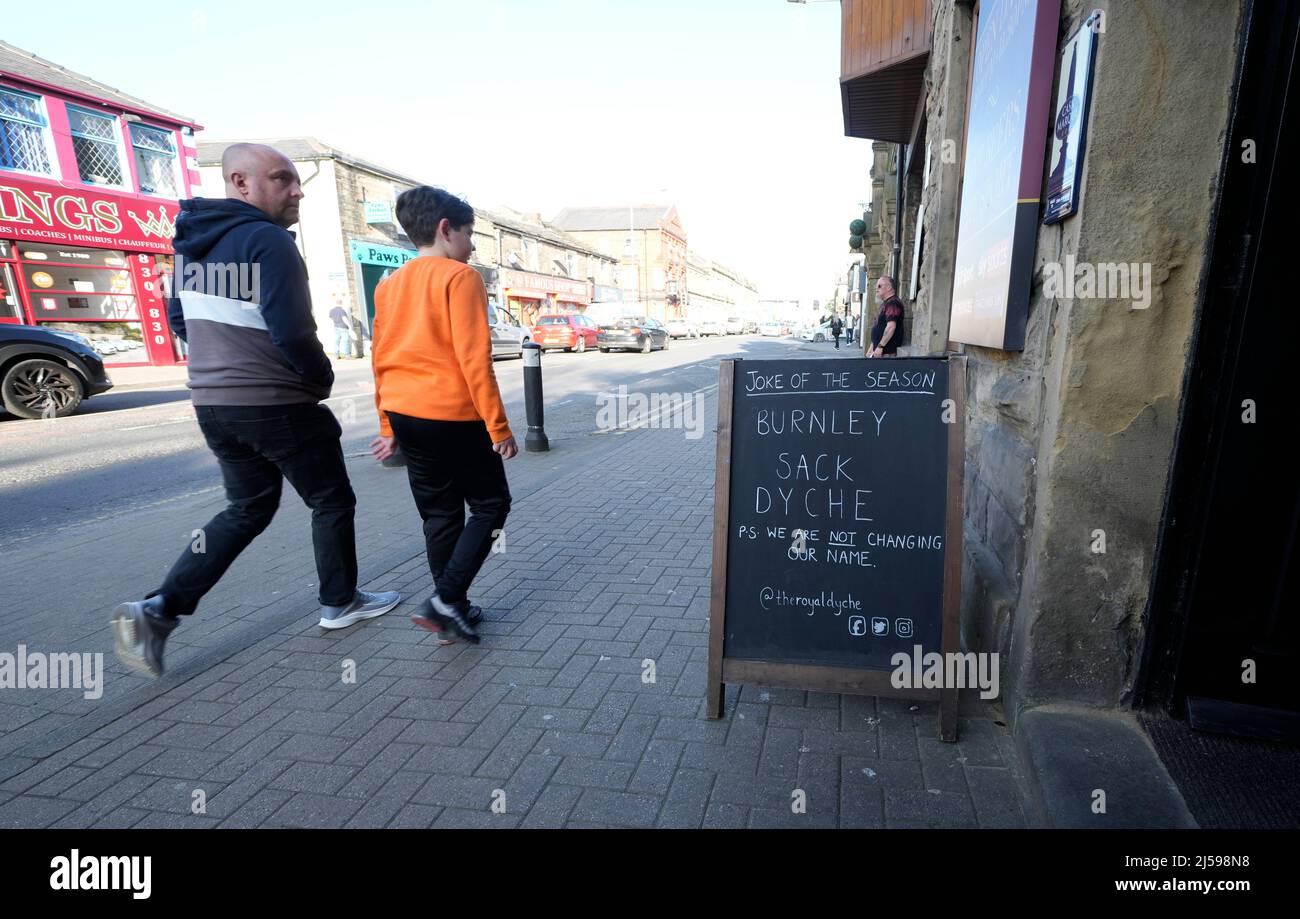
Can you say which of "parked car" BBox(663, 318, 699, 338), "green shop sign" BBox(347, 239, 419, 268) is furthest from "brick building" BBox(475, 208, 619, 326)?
"parked car" BBox(663, 318, 699, 338)

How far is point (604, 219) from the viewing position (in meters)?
66.2

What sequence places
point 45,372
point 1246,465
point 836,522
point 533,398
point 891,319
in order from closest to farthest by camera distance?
point 1246,465 < point 836,522 < point 891,319 < point 533,398 < point 45,372

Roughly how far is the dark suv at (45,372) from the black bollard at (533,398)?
24.1ft

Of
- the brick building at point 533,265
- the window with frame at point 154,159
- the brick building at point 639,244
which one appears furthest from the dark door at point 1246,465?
the brick building at point 639,244

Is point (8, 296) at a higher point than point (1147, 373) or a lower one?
higher

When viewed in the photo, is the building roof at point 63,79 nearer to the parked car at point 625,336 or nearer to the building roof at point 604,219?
the parked car at point 625,336

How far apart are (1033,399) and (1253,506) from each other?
0.70 m

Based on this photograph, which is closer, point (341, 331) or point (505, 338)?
point (505, 338)

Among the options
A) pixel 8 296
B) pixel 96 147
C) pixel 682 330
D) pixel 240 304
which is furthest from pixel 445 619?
pixel 682 330

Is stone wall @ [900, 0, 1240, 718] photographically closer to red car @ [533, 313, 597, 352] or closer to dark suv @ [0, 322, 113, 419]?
dark suv @ [0, 322, 113, 419]

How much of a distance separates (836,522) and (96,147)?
24235 mm

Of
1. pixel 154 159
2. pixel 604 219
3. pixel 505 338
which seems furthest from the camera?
pixel 604 219

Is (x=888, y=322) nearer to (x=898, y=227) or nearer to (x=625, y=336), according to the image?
(x=898, y=227)
